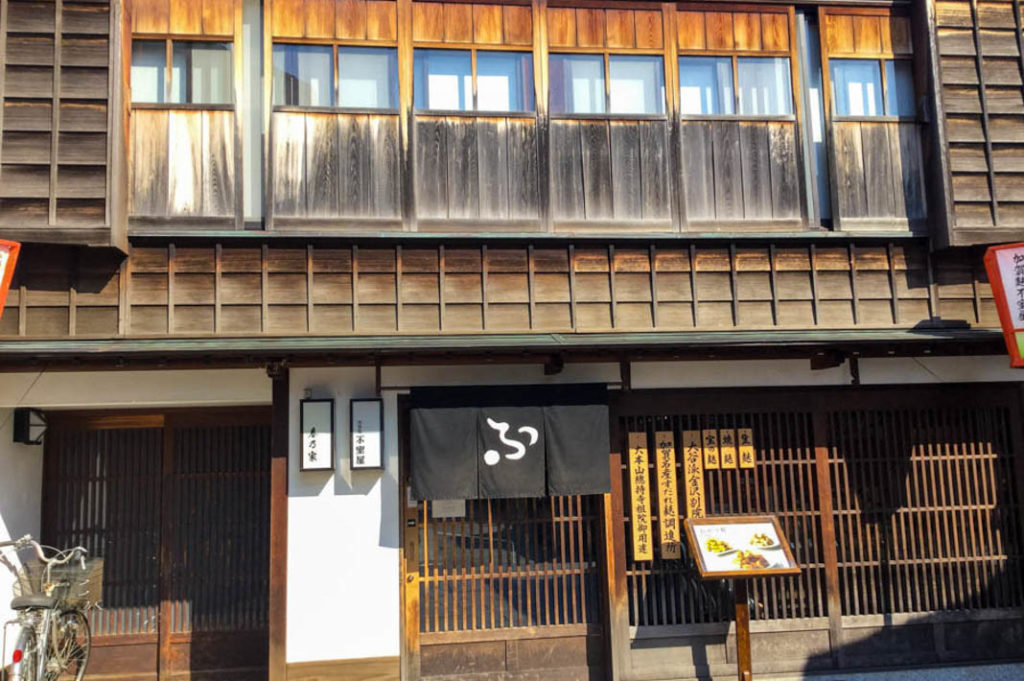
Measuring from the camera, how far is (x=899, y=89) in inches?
376

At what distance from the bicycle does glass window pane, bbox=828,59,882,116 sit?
407 inches

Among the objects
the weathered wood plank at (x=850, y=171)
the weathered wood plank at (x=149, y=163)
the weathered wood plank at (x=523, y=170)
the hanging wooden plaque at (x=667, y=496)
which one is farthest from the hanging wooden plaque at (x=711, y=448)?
the weathered wood plank at (x=149, y=163)

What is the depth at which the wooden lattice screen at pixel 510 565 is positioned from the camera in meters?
8.59

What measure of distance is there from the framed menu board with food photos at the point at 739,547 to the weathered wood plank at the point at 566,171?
3850mm

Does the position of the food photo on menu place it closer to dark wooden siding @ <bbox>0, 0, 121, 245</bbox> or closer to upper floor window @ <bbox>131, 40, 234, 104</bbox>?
dark wooden siding @ <bbox>0, 0, 121, 245</bbox>

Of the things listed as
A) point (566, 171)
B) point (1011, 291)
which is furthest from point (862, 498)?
point (566, 171)

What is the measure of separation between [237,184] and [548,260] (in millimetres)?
3656

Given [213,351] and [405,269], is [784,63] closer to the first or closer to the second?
[405,269]

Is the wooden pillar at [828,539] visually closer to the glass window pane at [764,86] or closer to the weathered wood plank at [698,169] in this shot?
the weathered wood plank at [698,169]

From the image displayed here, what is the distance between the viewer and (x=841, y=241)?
357 inches

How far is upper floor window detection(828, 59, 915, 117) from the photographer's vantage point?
9477 millimetres

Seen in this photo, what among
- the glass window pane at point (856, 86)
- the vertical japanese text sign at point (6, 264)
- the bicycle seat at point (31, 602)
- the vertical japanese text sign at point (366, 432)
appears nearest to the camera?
the vertical japanese text sign at point (6, 264)

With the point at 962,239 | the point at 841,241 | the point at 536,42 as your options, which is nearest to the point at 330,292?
the point at 536,42

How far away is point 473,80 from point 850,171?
187 inches
